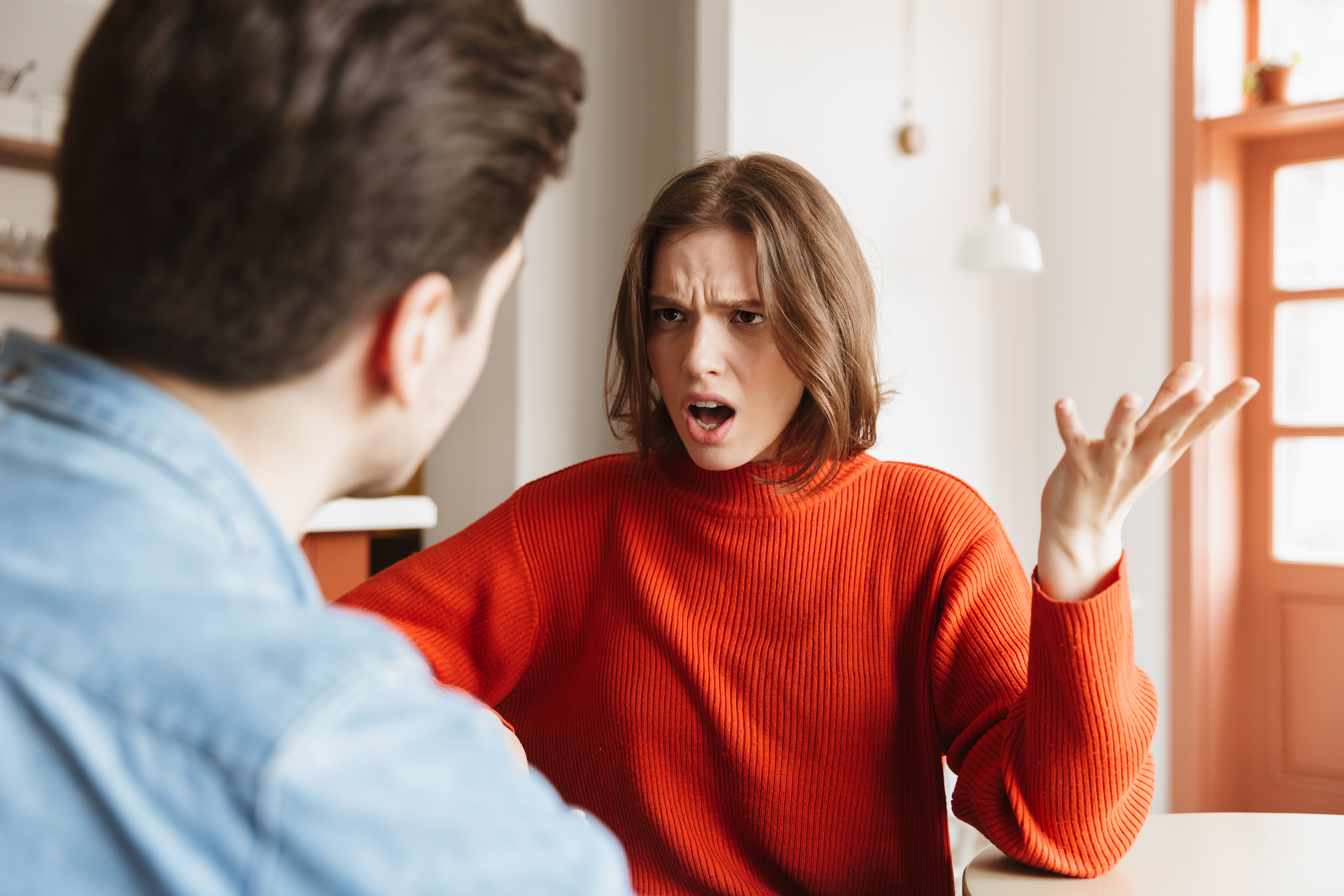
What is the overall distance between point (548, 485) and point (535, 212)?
4.99 ft

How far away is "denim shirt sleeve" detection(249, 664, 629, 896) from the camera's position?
1.20 feet

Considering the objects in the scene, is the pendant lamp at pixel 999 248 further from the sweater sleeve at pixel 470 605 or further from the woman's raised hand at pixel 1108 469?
the woman's raised hand at pixel 1108 469

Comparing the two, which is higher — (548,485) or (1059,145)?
(1059,145)

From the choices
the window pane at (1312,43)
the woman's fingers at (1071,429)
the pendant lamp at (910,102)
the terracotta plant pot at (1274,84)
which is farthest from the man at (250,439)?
the window pane at (1312,43)

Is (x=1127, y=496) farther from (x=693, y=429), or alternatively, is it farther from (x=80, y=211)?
(x=80, y=211)

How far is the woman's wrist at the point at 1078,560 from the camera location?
34.3 inches

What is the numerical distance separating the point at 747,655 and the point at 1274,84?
312 centimetres

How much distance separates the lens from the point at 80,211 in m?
0.46

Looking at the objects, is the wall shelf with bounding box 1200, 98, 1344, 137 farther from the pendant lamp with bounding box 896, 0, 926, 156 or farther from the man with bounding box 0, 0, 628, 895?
the man with bounding box 0, 0, 628, 895

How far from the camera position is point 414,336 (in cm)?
51

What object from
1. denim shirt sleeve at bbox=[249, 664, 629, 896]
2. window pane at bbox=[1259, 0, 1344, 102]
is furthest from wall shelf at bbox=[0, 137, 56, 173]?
window pane at bbox=[1259, 0, 1344, 102]

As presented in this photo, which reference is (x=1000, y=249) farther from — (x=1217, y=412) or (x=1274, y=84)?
→ (x=1217, y=412)

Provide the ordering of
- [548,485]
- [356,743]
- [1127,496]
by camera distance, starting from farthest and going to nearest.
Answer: [548,485], [1127,496], [356,743]

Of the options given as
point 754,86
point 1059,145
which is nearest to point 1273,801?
point 1059,145
